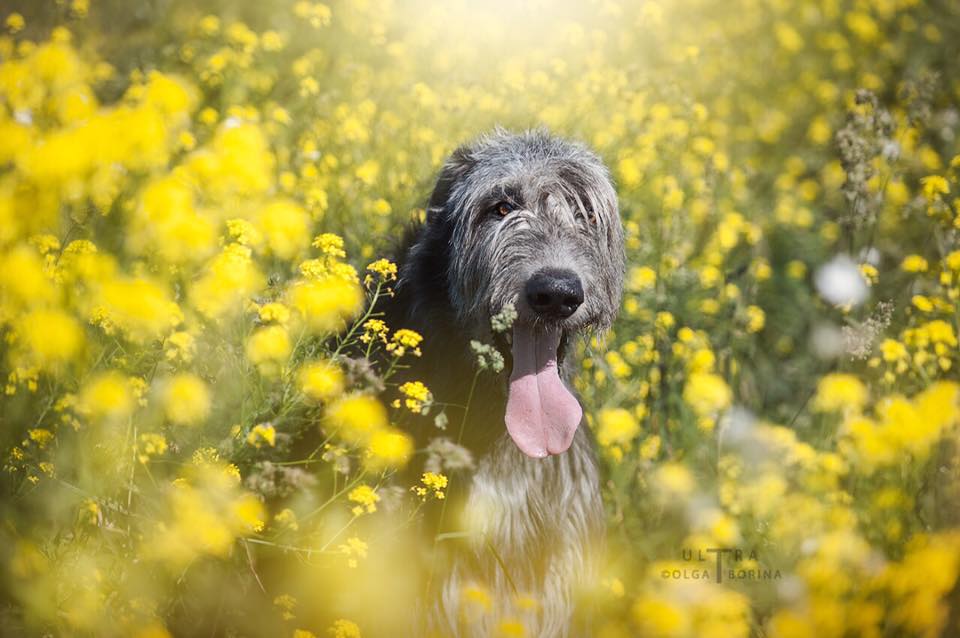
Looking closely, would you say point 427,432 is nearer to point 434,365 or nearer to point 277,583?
point 434,365

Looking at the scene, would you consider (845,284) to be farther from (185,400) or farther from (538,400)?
(185,400)

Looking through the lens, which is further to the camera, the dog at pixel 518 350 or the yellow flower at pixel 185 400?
the dog at pixel 518 350

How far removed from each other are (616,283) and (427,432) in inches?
36.5

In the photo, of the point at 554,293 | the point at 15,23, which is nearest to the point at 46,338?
the point at 554,293

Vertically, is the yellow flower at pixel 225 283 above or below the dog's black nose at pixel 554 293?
below

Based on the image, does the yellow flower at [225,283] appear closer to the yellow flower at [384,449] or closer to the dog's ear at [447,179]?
the yellow flower at [384,449]

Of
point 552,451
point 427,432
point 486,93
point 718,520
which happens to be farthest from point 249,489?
point 486,93

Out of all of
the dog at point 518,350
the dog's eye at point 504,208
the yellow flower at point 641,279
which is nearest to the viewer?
the dog at point 518,350

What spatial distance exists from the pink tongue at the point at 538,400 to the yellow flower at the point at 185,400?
1042 mm

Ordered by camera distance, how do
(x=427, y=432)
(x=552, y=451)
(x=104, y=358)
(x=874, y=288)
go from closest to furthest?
(x=104, y=358) < (x=552, y=451) < (x=427, y=432) < (x=874, y=288)

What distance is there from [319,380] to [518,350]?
84cm

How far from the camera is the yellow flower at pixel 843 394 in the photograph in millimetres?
3564

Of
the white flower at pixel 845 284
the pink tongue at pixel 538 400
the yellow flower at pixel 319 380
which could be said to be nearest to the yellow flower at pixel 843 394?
the white flower at pixel 845 284

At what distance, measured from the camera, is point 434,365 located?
10.7ft
